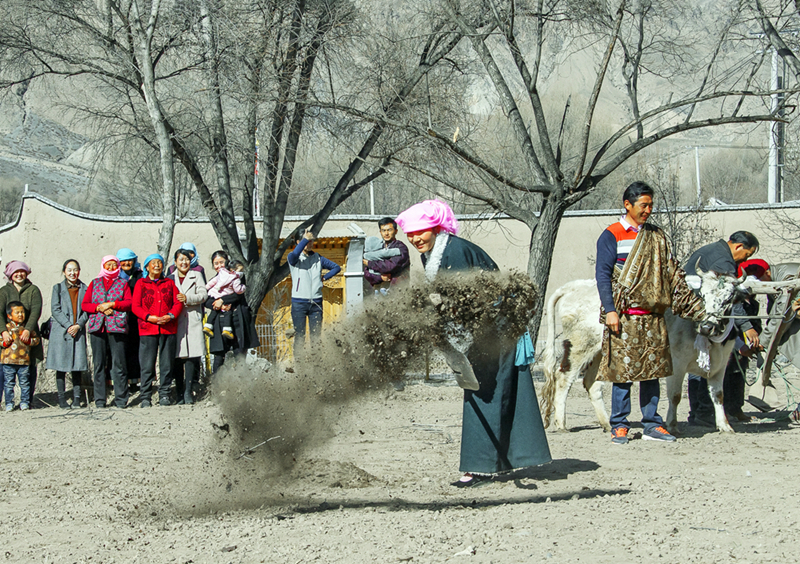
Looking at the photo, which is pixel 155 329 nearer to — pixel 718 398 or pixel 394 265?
pixel 394 265

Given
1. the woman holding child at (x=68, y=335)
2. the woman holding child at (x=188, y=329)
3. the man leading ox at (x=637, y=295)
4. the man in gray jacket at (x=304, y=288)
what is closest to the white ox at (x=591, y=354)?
the man leading ox at (x=637, y=295)

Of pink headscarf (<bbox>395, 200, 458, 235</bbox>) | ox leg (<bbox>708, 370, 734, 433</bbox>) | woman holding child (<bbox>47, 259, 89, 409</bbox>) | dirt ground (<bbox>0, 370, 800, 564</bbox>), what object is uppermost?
pink headscarf (<bbox>395, 200, 458, 235</bbox>)

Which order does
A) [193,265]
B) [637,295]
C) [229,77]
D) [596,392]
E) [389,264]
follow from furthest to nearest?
[229,77]
[193,265]
[389,264]
[596,392]
[637,295]

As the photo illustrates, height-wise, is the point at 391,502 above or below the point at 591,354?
below

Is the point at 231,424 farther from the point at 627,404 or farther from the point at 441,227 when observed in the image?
the point at 627,404

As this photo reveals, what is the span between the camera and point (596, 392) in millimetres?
7391

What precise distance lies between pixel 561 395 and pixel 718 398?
1428 mm

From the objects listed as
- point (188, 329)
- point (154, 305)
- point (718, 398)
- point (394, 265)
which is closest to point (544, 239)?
point (394, 265)

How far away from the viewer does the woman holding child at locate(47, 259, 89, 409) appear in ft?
30.7

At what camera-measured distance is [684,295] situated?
661 centimetres

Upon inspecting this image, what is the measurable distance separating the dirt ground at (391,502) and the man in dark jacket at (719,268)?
57 centimetres

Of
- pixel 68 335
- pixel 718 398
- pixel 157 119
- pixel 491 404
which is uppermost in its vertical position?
pixel 157 119

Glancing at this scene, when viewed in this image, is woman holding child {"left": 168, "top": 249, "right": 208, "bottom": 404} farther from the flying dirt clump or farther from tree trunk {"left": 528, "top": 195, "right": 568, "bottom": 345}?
the flying dirt clump

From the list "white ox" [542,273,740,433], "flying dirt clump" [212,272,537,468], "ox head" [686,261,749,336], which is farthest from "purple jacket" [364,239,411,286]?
"flying dirt clump" [212,272,537,468]
